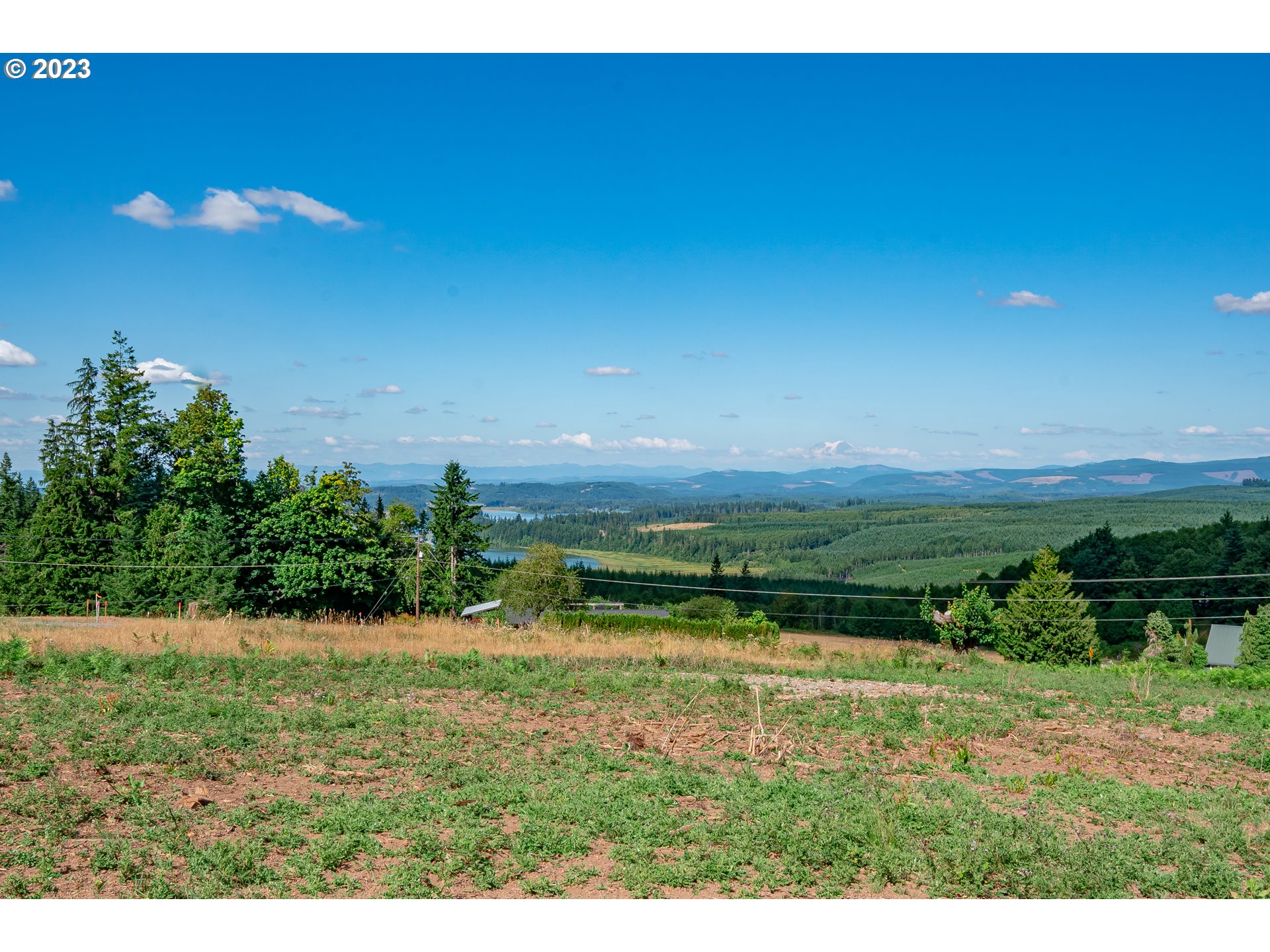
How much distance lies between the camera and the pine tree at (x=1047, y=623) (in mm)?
50719

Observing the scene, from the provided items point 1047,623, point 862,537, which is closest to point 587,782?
point 1047,623

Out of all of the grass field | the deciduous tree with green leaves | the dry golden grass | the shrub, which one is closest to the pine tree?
the shrub

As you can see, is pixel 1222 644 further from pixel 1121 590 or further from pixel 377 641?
pixel 377 641

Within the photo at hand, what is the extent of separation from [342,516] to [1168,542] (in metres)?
90.4

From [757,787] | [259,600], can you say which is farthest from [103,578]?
[757,787]

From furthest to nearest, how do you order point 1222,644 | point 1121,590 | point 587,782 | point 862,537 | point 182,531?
1. point 862,537
2. point 1121,590
3. point 1222,644
4. point 182,531
5. point 587,782

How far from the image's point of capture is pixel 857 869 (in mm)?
6195

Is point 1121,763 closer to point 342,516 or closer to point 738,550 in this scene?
point 342,516

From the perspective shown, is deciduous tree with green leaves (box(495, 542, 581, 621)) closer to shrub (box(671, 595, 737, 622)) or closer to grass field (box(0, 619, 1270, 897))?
shrub (box(671, 595, 737, 622))

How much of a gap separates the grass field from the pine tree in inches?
1568

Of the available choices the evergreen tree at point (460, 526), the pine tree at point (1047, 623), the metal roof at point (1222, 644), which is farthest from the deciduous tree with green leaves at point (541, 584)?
the metal roof at point (1222, 644)

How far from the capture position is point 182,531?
35.7 m

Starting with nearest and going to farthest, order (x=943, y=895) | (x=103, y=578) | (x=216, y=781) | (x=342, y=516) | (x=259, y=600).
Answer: (x=943, y=895), (x=216, y=781), (x=259, y=600), (x=103, y=578), (x=342, y=516)

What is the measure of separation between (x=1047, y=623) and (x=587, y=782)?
51.1 m
